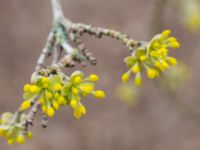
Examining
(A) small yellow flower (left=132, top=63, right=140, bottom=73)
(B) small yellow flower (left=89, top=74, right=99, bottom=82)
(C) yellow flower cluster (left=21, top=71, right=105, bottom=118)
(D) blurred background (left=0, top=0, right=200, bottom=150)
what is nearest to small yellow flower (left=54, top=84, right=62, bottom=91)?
(C) yellow flower cluster (left=21, top=71, right=105, bottom=118)

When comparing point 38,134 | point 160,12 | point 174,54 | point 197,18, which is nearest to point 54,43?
point 160,12

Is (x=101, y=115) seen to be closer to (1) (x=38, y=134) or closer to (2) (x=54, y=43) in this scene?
(1) (x=38, y=134)

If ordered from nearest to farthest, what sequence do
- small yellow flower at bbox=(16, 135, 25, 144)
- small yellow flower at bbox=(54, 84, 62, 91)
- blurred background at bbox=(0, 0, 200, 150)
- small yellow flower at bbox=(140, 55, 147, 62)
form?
1. small yellow flower at bbox=(54, 84, 62, 91)
2. small yellow flower at bbox=(140, 55, 147, 62)
3. small yellow flower at bbox=(16, 135, 25, 144)
4. blurred background at bbox=(0, 0, 200, 150)

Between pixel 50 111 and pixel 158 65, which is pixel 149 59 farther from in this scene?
pixel 50 111

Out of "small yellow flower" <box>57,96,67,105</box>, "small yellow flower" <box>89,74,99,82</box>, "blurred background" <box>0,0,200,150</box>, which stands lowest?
"small yellow flower" <box>57,96,67,105</box>

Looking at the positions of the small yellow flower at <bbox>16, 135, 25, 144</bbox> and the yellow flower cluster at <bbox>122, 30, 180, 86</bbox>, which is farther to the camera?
the small yellow flower at <bbox>16, 135, 25, 144</bbox>

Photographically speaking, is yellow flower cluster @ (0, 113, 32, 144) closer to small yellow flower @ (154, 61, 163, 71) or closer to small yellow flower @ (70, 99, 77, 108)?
small yellow flower @ (70, 99, 77, 108)

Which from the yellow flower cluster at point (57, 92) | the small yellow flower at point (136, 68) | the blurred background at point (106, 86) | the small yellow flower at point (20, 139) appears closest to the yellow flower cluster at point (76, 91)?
the yellow flower cluster at point (57, 92)
